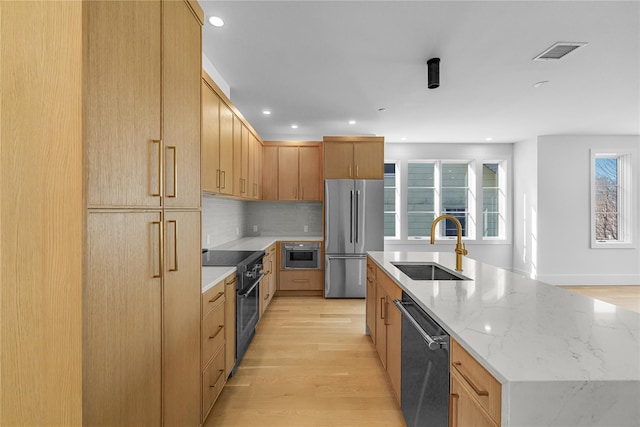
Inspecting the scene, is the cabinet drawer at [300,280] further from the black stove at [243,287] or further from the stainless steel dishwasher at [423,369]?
the stainless steel dishwasher at [423,369]

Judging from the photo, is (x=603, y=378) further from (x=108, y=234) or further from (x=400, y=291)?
(x=108, y=234)

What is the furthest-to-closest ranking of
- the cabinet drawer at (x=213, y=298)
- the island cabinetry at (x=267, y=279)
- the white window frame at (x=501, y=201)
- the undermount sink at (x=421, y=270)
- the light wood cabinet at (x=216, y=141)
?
the white window frame at (x=501, y=201)
the island cabinetry at (x=267, y=279)
the undermount sink at (x=421, y=270)
the light wood cabinet at (x=216, y=141)
the cabinet drawer at (x=213, y=298)

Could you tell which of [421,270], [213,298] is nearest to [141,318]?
[213,298]

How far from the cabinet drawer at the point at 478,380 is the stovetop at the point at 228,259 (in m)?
1.72

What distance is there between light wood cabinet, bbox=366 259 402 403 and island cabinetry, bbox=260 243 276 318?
141 centimetres

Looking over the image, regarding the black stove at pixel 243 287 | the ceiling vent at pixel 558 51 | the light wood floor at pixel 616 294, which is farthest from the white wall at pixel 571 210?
the black stove at pixel 243 287

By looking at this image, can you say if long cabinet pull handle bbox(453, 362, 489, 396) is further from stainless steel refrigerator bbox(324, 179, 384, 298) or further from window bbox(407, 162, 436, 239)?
window bbox(407, 162, 436, 239)

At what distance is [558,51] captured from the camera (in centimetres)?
248

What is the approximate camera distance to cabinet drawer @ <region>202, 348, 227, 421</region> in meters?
1.70

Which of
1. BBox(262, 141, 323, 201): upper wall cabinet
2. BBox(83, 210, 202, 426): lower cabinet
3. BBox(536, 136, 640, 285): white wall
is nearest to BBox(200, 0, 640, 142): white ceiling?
BBox(262, 141, 323, 201): upper wall cabinet

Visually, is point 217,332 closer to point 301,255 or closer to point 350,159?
point 301,255

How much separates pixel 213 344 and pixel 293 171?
3.37 m

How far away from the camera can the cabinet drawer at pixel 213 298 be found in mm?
1694

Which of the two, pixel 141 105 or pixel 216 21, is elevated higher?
pixel 216 21
